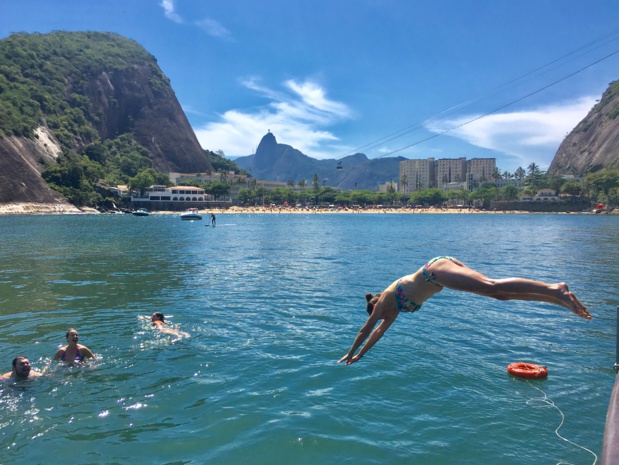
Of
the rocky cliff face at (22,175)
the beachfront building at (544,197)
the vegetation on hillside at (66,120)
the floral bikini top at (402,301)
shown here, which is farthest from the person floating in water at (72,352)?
the beachfront building at (544,197)

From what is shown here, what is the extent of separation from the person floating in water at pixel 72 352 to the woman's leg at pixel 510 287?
9.31 meters

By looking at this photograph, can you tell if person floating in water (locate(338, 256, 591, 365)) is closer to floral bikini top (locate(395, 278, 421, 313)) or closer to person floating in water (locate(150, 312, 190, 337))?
floral bikini top (locate(395, 278, 421, 313))

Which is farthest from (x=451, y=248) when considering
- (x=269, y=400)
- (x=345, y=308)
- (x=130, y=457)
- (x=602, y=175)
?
(x=602, y=175)

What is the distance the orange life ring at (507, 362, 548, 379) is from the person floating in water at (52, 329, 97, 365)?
35.0 feet

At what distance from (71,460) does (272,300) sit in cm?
1222

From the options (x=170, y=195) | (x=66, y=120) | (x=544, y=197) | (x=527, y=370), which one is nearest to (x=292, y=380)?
(x=527, y=370)

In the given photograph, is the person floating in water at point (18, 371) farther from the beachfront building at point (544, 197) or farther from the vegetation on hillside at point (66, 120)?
the beachfront building at point (544, 197)

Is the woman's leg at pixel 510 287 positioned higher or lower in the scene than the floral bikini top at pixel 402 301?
higher

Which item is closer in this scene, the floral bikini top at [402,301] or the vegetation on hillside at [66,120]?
Result: the floral bikini top at [402,301]

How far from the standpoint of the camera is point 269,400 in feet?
30.5

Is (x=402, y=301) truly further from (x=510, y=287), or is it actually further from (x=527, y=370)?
(x=527, y=370)

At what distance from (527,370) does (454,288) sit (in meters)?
5.76

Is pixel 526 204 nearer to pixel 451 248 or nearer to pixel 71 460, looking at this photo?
pixel 451 248

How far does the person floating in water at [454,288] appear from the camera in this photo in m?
6.03
